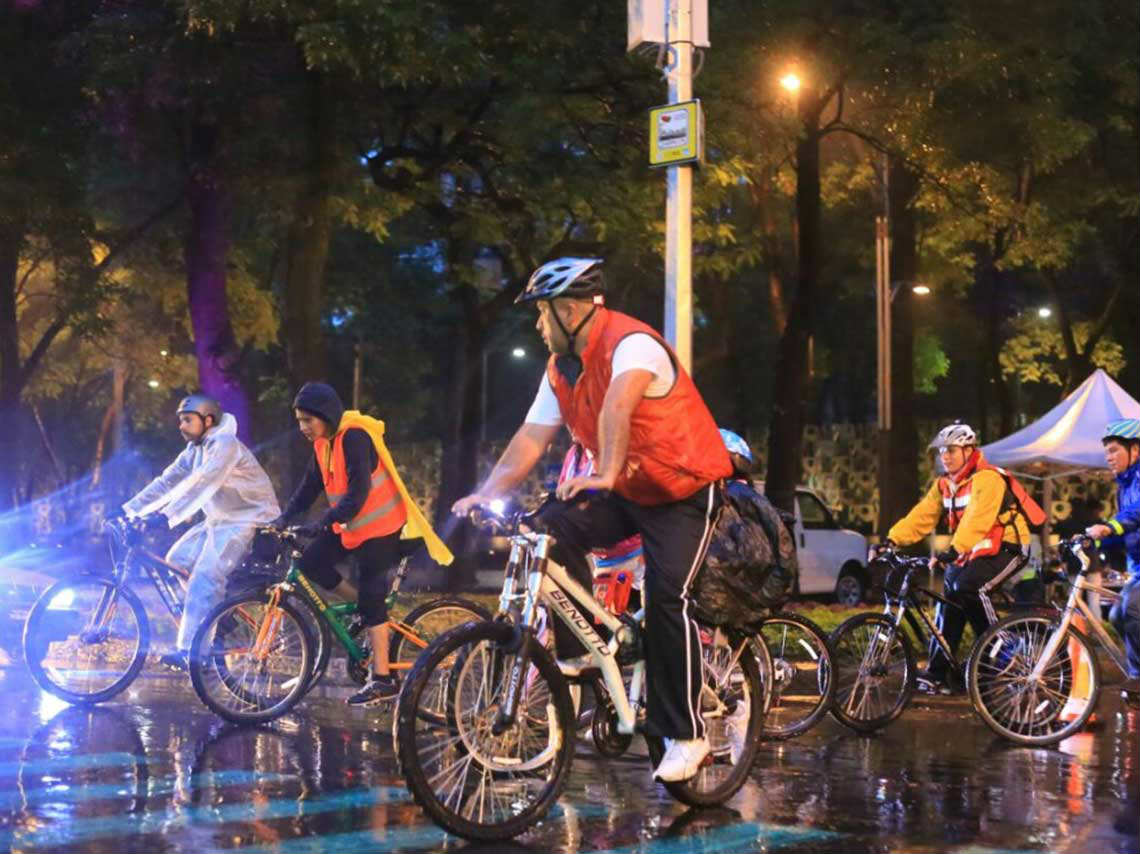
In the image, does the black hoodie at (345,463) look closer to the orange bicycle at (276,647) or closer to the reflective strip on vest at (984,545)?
the orange bicycle at (276,647)

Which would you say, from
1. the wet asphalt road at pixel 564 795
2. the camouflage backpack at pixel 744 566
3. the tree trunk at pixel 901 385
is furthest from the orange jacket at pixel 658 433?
the tree trunk at pixel 901 385

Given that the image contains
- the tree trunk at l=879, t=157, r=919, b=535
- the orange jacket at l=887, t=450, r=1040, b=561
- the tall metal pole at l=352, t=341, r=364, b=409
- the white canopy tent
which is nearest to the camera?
the orange jacket at l=887, t=450, r=1040, b=561

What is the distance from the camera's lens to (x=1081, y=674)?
9.17 meters

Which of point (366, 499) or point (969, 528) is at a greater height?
point (366, 499)

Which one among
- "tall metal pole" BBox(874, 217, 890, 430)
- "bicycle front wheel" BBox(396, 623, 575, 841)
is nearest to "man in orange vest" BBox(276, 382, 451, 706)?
"bicycle front wheel" BBox(396, 623, 575, 841)

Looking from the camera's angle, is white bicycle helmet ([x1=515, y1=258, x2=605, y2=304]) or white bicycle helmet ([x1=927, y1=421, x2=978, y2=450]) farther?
white bicycle helmet ([x1=927, y1=421, x2=978, y2=450])

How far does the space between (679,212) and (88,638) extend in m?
4.85

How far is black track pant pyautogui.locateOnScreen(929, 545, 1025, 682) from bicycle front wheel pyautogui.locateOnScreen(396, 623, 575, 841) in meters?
4.44

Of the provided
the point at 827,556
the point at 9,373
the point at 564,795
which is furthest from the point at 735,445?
the point at 9,373

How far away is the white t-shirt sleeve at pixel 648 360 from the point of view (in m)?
6.24

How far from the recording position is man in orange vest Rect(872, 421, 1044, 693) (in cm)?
1002

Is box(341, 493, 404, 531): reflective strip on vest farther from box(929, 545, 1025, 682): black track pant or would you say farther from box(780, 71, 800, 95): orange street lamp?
box(780, 71, 800, 95): orange street lamp

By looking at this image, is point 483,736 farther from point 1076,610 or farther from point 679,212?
point 679,212

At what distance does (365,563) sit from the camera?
9.34m
